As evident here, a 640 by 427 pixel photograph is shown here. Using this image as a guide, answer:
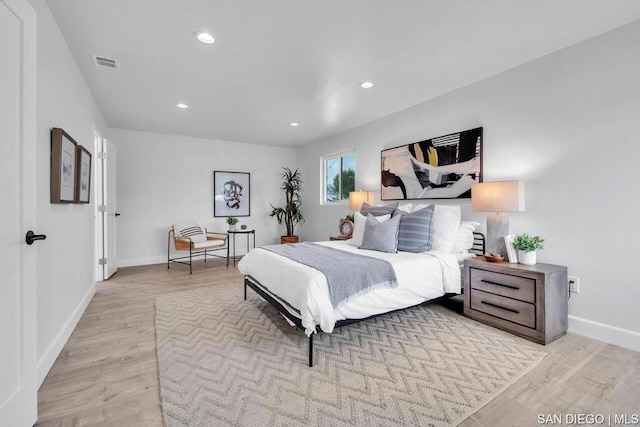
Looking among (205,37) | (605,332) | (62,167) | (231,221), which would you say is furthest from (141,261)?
(605,332)

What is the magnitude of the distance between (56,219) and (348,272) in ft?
7.55

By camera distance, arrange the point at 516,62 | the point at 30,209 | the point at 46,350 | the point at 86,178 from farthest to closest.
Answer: the point at 86,178 < the point at 516,62 < the point at 46,350 < the point at 30,209

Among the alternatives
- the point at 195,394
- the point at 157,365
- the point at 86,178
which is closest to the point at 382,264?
the point at 195,394

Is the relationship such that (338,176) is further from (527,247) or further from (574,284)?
(574,284)

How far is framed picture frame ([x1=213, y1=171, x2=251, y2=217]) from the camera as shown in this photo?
612 centimetres

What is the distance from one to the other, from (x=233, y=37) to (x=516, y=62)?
2.64m

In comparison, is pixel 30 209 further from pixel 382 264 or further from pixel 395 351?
pixel 395 351

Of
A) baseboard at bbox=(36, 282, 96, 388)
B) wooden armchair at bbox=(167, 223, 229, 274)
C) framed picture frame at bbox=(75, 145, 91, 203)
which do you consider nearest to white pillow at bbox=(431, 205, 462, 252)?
baseboard at bbox=(36, 282, 96, 388)

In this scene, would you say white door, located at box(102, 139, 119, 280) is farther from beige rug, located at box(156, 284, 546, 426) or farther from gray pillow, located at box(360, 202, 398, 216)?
gray pillow, located at box(360, 202, 398, 216)

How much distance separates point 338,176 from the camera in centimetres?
567

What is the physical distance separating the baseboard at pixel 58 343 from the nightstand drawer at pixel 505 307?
3.40 meters

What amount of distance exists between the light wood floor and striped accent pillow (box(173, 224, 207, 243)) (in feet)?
7.83

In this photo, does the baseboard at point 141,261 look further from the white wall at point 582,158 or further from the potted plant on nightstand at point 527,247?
the potted plant on nightstand at point 527,247

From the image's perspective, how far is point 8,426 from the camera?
1278 mm
